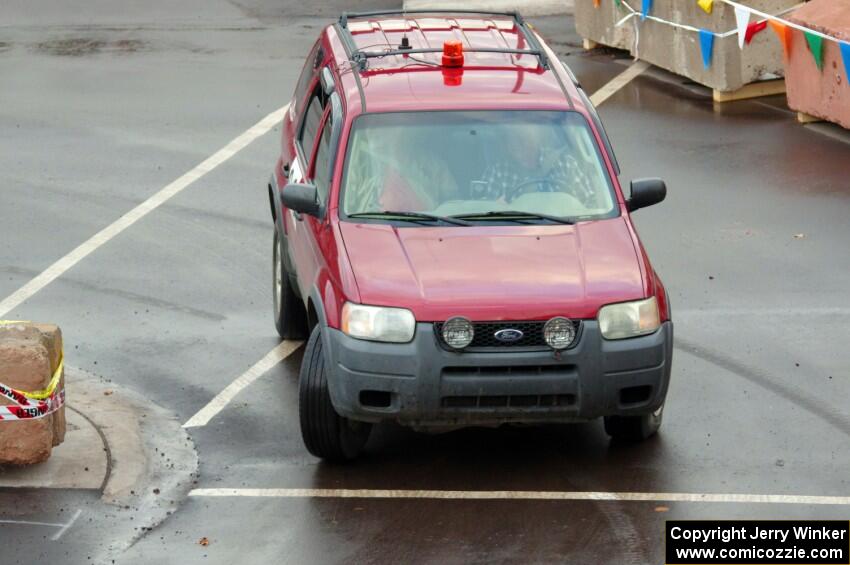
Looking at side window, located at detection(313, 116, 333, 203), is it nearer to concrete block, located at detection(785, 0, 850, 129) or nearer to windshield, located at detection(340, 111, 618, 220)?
windshield, located at detection(340, 111, 618, 220)

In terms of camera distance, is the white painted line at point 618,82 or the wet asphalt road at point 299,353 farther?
the white painted line at point 618,82

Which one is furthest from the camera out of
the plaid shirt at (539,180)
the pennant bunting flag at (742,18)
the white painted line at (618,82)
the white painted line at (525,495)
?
the white painted line at (618,82)

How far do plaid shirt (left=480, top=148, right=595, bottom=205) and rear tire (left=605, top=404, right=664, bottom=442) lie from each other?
125 cm

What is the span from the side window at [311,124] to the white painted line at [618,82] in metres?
7.33

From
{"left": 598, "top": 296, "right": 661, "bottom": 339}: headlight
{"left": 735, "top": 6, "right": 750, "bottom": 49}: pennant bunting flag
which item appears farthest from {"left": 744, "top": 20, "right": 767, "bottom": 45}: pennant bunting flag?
{"left": 598, "top": 296, "right": 661, "bottom": 339}: headlight

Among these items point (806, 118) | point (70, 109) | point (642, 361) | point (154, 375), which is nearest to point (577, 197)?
point (642, 361)

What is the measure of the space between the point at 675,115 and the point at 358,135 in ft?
27.7

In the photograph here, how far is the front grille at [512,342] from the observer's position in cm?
829

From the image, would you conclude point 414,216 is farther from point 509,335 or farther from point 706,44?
point 706,44

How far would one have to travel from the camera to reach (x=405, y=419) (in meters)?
8.45

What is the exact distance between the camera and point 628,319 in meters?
8.41

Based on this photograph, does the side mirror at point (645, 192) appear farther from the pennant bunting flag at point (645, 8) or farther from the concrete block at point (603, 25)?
the concrete block at point (603, 25)

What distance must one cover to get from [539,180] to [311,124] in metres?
1.98

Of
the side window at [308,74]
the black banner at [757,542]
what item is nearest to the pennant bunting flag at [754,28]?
the side window at [308,74]
